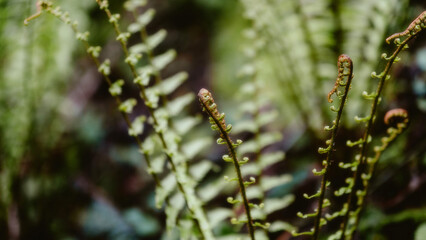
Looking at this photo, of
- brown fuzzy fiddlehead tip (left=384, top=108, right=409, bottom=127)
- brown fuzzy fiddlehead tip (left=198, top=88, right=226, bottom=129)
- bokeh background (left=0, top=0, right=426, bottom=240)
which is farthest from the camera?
bokeh background (left=0, top=0, right=426, bottom=240)

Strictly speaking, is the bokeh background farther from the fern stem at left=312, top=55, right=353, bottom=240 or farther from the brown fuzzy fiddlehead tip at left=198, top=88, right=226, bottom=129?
the brown fuzzy fiddlehead tip at left=198, top=88, right=226, bottom=129

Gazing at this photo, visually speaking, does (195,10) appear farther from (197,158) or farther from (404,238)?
(404,238)

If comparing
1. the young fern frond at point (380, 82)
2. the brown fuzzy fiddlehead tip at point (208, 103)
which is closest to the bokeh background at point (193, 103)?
the young fern frond at point (380, 82)

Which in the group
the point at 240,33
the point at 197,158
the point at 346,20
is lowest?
the point at 197,158

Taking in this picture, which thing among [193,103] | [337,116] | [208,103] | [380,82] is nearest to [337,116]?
[337,116]

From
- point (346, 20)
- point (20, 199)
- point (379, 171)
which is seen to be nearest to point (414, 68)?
point (346, 20)

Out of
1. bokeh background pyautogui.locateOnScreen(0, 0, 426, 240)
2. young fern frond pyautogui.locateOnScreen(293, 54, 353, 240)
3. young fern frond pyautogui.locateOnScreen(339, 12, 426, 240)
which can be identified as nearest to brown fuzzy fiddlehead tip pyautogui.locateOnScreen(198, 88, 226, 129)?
young fern frond pyautogui.locateOnScreen(293, 54, 353, 240)

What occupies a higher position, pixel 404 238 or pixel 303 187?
pixel 303 187

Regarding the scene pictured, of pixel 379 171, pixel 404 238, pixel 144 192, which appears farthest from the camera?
pixel 144 192

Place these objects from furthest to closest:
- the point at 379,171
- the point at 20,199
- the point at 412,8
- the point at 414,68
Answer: the point at 20,199
the point at 414,68
the point at 379,171
the point at 412,8
